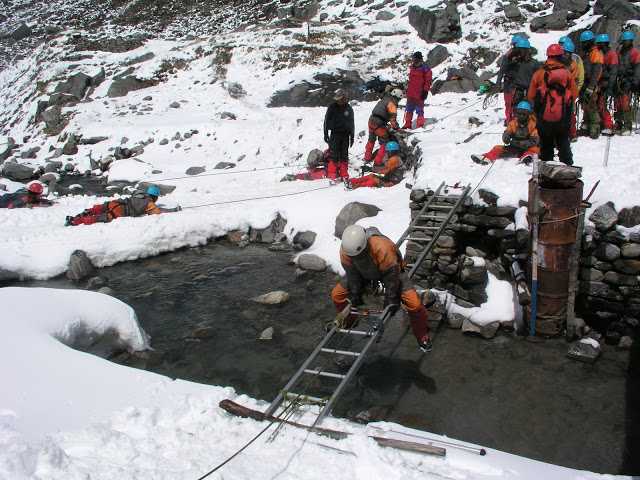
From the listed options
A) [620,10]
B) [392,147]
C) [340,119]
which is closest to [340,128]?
[340,119]

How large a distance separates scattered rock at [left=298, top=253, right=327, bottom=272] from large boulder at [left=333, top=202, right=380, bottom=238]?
0.72 m

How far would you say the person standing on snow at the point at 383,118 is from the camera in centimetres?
1195

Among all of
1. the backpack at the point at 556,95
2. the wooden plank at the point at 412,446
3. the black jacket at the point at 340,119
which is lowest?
the black jacket at the point at 340,119

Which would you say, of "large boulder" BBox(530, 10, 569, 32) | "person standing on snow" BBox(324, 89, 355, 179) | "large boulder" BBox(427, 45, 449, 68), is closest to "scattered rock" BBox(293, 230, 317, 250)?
"person standing on snow" BBox(324, 89, 355, 179)

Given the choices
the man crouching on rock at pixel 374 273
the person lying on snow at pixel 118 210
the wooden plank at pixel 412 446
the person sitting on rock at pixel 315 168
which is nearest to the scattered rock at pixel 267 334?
the man crouching on rock at pixel 374 273

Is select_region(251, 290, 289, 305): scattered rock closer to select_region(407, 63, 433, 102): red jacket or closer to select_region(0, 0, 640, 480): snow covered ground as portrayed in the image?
select_region(0, 0, 640, 480): snow covered ground

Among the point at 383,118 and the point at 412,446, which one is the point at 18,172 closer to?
the point at 383,118

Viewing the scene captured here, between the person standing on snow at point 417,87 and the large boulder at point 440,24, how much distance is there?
7.87m

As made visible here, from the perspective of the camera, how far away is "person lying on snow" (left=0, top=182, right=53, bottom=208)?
12773mm

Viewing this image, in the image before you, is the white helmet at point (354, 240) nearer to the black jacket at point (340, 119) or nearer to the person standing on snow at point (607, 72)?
the person standing on snow at point (607, 72)

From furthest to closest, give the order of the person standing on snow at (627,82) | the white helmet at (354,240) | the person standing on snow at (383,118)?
the person standing on snow at (383,118) < the person standing on snow at (627,82) < the white helmet at (354,240)

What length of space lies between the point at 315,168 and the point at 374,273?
8.41 meters

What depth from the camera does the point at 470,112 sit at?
13.9m

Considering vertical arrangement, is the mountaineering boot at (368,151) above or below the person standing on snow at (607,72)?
below
